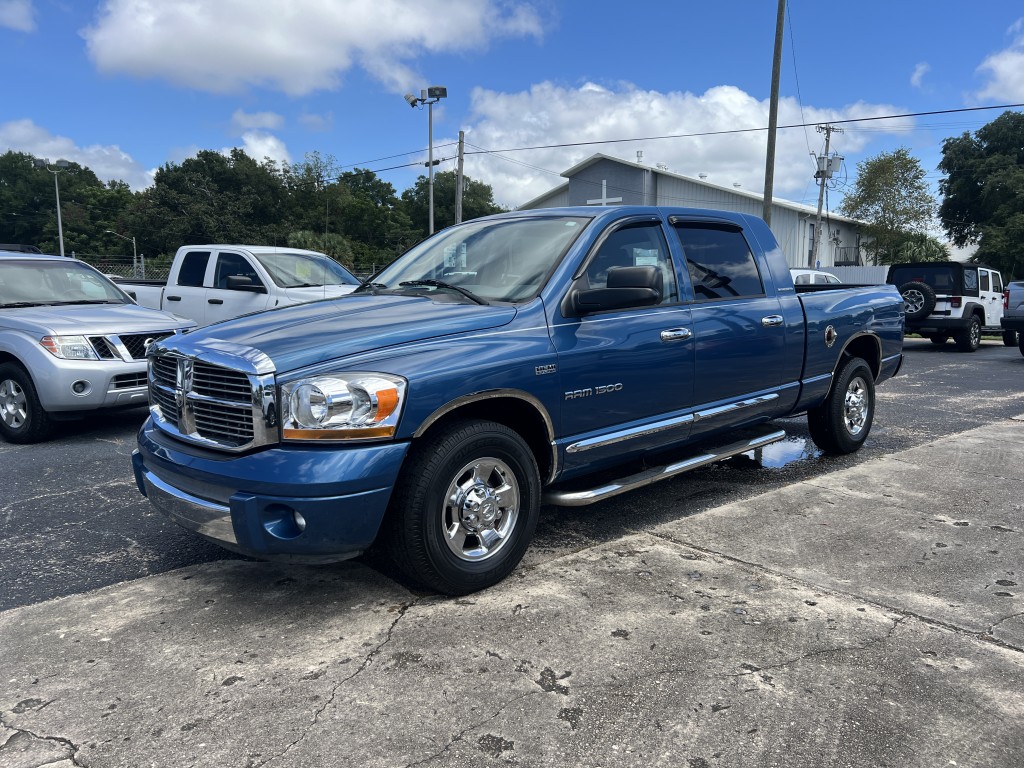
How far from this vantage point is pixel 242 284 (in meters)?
9.65

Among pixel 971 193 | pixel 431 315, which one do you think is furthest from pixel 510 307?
pixel 971 193

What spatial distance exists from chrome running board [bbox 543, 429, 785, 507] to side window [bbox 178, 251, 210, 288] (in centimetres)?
778

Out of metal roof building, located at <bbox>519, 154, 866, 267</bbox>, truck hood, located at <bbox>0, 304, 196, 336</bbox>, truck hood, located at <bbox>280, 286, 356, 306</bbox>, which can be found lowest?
truck hood, located at <bbox>0, 304, 196, 336</bbox>

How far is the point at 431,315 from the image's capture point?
365 centimetres

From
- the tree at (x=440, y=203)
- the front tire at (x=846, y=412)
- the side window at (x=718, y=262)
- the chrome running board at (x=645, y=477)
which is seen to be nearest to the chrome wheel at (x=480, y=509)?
the chrome running board at (x=645, y=477)

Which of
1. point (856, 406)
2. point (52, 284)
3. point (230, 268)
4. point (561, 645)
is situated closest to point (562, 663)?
point (561, 645)

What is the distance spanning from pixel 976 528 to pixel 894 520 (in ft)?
1.46

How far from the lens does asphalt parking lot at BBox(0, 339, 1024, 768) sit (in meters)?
2.47

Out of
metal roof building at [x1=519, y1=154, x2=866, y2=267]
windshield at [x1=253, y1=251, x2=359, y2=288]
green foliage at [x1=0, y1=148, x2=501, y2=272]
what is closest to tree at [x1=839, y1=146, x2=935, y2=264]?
metal roof building at [x1=519, y1=154, x2=866, y2=267]

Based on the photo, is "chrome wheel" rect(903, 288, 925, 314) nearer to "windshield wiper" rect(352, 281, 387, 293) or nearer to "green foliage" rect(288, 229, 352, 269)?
"windshield wiper" rect(352, 281, 387, 293)

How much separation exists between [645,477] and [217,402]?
232 cm

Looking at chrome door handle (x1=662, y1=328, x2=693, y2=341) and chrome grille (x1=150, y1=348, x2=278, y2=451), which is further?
chrome door handle (x1=662, y1=328, x2=693, y2=341)

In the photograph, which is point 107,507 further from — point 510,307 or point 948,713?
point 948,713

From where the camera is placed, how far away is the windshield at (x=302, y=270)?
999 centimetres
